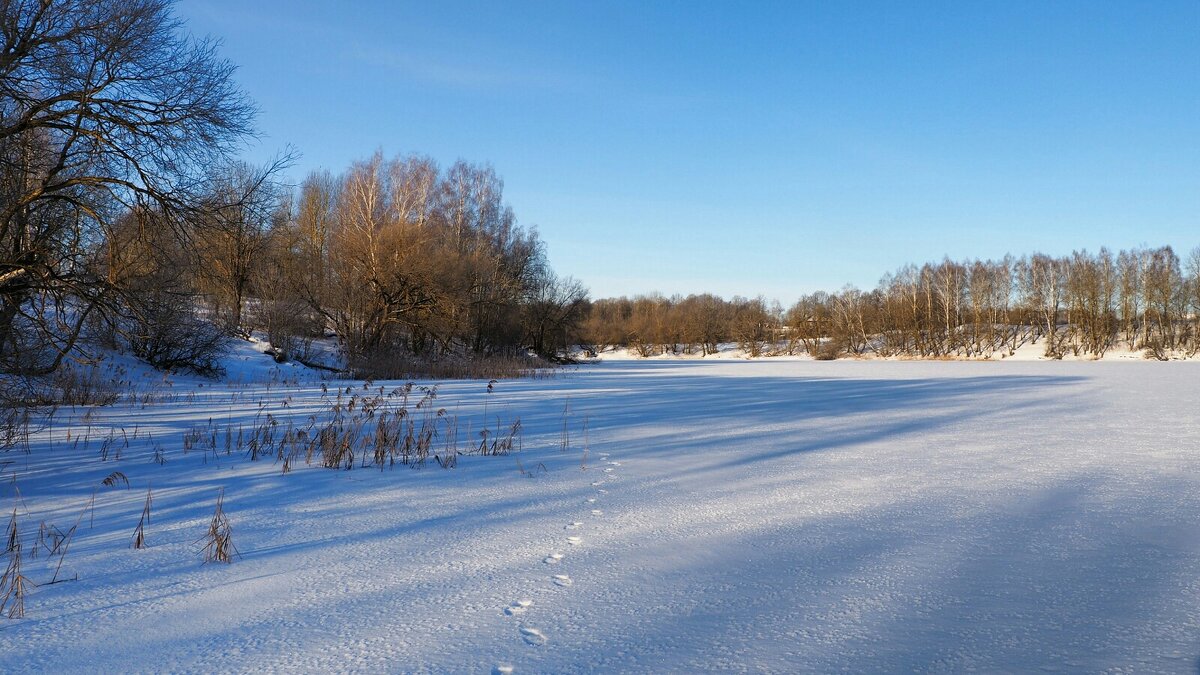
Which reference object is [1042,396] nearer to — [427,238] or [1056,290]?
[427,238]

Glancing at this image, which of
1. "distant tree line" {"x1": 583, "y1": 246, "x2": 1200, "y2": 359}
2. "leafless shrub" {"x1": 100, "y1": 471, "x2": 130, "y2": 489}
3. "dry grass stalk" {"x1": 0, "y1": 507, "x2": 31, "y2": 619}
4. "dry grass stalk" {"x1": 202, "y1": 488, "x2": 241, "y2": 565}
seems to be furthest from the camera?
"distant tree line" {"x1": 583, "y1": 246, "x2": 1200, "y2": 359}

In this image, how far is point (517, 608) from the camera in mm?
2555

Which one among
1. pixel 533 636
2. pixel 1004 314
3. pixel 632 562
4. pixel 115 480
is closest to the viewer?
pixel 533 636

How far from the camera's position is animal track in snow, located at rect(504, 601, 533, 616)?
8.25 feet

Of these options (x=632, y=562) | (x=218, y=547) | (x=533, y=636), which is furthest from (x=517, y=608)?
(x=218, y=547)

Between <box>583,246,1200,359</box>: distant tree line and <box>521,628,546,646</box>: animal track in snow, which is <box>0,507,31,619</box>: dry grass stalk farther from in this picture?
<box>583,246,1200,359</box>: distant tree line

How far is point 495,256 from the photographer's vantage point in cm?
3023

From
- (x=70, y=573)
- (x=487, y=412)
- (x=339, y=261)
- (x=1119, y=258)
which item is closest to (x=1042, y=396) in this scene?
(x=487, y=412)

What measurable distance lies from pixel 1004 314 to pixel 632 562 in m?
54.5

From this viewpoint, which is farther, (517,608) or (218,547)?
(218,547)

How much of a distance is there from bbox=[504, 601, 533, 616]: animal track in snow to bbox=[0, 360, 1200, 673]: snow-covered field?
0.04 feet

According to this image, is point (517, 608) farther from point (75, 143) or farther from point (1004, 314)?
point (1004, 314)

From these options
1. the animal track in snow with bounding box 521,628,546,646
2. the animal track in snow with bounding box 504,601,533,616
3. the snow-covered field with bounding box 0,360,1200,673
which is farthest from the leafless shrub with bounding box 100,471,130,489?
the animal track in snow with bounding box 521,628,546,646

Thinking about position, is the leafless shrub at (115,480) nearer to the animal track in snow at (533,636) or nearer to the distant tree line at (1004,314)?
the animal track in snow at (533,636)
